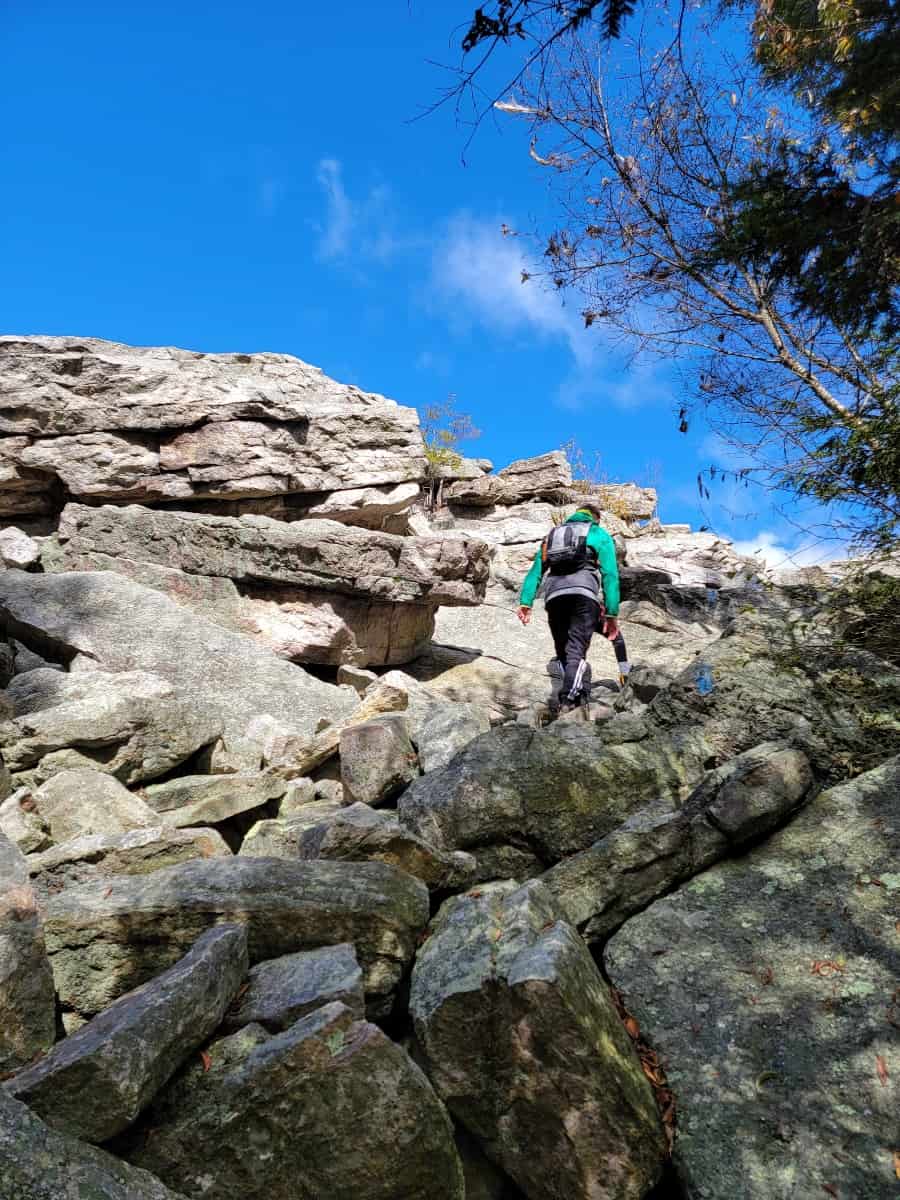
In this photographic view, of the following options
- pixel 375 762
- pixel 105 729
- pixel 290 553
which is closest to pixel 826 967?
pixel 375 762

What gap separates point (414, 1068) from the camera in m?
2.91

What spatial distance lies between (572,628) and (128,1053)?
7.07 m

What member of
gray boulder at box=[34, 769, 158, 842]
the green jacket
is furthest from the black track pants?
gray boulder at box=[34, 769, 158, 842]

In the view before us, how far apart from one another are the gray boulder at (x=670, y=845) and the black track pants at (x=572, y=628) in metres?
4.54


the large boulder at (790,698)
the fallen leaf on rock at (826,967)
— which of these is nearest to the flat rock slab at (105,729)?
the large boulder at (790,698)

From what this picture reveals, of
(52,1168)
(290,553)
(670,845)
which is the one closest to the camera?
(52,1168)

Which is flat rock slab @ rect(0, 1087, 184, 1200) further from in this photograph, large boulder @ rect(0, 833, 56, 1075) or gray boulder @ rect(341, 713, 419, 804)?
gray boulder @ rect(341, 713, 419, 804)

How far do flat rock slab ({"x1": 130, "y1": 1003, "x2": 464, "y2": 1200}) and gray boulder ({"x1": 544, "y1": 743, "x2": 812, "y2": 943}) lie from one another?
1.27m

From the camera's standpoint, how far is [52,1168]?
90.7 inches

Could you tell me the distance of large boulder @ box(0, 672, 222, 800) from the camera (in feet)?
21.6

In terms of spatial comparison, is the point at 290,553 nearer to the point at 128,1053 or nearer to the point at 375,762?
the point at 375,762

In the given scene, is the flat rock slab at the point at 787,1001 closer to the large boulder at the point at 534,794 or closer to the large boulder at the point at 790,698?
the large boulder at the point at 790,698

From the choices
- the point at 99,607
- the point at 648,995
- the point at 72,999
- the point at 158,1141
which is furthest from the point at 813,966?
the point at 99,607

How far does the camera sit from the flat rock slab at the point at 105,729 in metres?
6.59
